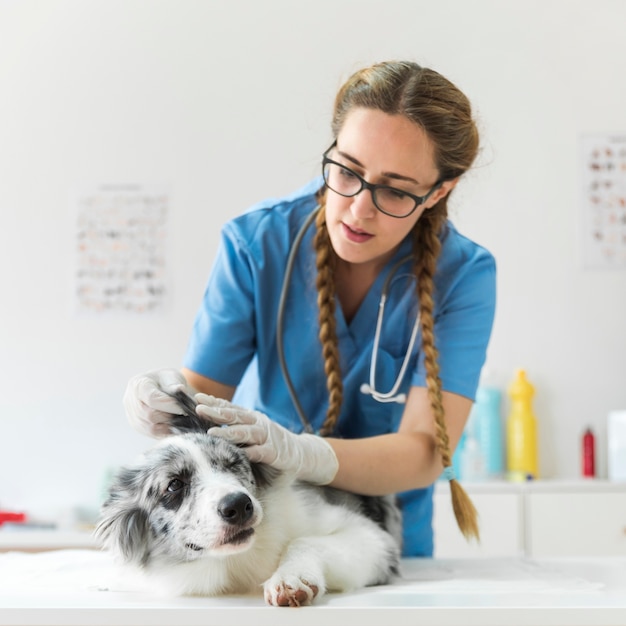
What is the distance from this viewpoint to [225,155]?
3.25m

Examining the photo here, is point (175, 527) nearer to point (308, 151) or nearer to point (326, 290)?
point (326, 290)

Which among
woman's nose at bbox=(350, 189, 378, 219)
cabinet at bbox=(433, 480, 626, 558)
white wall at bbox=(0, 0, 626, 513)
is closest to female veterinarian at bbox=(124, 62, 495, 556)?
woman's nose at bbox=(350, 189, 378, 219)

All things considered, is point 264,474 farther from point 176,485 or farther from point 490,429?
point 490,429

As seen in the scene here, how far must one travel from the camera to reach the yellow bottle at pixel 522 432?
3004mm

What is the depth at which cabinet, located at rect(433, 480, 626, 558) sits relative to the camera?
2.79 m

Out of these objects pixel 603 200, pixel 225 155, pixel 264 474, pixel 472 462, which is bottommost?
pixel 472 462

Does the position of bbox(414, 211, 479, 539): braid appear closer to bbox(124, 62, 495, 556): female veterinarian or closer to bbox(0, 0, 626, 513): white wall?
bbox(124, 62, 495, 556): female veterinarian

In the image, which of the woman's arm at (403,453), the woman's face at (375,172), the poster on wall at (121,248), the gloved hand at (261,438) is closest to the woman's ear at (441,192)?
the woman's face at (375,172)

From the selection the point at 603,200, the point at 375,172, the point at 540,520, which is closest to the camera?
the point at 375,172

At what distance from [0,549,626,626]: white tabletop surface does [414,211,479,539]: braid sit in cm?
25

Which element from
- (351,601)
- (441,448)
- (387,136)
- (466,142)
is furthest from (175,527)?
(466,142)

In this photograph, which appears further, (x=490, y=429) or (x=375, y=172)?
(x=490, y=429)

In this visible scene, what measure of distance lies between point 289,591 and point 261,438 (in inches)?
11.7

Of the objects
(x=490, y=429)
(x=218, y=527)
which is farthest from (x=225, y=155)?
(x=218, y=527)
